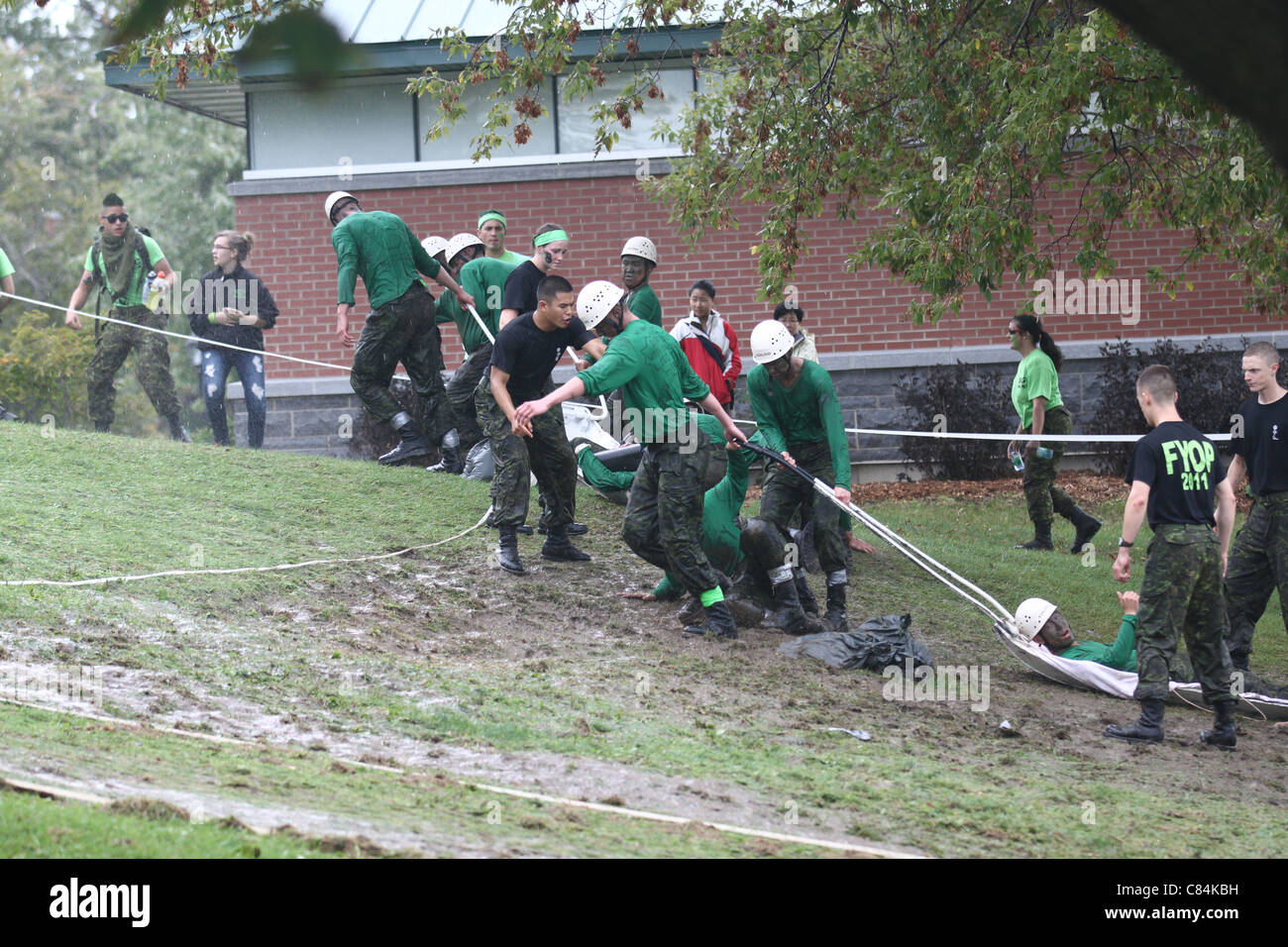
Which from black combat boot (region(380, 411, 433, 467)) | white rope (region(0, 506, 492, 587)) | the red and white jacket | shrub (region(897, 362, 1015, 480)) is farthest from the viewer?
shrub (region(897, 362, 1015, 480))

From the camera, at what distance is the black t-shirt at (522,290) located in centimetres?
934

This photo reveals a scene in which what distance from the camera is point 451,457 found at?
1183cm

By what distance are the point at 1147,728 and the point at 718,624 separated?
2518mm

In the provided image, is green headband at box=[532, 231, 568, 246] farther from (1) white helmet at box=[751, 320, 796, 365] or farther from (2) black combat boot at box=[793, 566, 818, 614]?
(2) black combat boot at box=[793, 566, 818, 614]

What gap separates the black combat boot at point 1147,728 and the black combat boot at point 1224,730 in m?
0.26

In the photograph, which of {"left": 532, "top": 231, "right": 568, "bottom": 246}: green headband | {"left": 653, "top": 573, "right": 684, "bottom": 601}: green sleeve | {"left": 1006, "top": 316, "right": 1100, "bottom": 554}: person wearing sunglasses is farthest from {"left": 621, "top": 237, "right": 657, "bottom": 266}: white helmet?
{"left": 1006, "top": 316, "right": 1100, "bottom": 554}: person wearing sunglasses

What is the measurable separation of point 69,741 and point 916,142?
9316 mm

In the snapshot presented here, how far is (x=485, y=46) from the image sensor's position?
10.1 metres

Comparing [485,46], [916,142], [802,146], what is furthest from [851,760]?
[916,142]

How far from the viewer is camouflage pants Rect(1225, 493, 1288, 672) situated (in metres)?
7.59

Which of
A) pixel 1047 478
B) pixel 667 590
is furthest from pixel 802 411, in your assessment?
pixel 1047 478

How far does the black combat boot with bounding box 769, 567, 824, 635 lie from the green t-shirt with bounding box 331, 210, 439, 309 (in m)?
4.28

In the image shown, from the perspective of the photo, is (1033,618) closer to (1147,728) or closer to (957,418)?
(1147,728)
